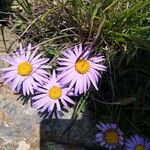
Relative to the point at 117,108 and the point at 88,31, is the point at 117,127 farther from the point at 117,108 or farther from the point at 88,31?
the point at 88,31

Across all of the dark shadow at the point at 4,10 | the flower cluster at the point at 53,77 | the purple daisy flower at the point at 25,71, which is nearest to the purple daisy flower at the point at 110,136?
the flower cluster at the point at 53,77

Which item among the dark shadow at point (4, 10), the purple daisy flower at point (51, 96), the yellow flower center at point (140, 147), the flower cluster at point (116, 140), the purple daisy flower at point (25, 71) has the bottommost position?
the yellow flower center at point (140, 147)

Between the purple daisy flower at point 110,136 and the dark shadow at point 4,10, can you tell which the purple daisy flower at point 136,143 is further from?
the dark shadow at point 4,10

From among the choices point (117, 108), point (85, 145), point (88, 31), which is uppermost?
point (88, 31)

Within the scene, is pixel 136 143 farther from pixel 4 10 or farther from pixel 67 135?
pixel 4 10

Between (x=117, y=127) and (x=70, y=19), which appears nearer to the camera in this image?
(x=117, y=127)

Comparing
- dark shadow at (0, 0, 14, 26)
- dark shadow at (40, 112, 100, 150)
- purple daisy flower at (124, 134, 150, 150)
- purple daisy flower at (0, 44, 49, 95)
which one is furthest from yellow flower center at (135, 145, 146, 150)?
dark shadow at (0, 0, 14, 26)

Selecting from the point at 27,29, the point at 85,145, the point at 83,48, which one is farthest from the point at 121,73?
the point at 27,29
